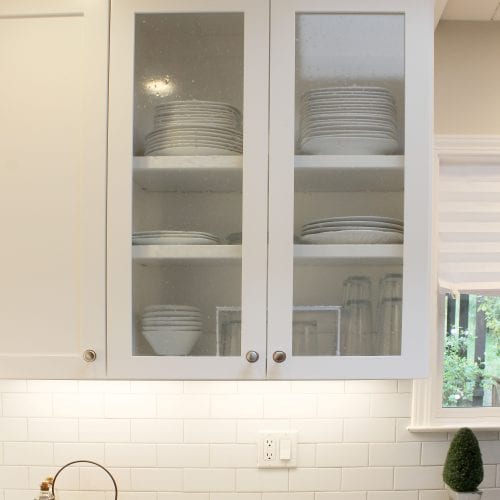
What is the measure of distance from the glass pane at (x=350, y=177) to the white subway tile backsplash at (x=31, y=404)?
0.82m

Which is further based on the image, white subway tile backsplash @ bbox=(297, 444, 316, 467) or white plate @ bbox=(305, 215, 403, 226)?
white subway tile backsplash @ bbox=(297, 444, 316, 467)

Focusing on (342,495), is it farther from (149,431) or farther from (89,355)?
(89,355)

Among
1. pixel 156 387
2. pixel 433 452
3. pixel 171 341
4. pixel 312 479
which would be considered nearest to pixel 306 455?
pixel 312 479

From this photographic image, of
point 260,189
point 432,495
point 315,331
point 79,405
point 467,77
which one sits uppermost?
point 467,77

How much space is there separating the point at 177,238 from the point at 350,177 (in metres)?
0.45

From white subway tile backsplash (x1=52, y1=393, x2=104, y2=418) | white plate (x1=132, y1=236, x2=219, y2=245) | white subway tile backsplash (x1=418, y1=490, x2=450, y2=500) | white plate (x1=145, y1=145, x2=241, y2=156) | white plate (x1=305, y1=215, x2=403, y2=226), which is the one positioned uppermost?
white plate (x1=145, y1=145, x2=241, y2=156)

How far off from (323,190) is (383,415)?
0.73m

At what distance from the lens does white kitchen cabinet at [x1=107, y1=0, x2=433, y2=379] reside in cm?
137

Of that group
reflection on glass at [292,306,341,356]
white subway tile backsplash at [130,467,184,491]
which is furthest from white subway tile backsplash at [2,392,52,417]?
reflection on glass at [292,306,341,356]

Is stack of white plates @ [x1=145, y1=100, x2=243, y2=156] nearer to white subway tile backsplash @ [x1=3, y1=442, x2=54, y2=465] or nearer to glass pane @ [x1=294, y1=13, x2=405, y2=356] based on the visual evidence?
glass pane @ [x1=294, y1=13, x2=405, y2=356]

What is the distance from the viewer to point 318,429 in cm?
169

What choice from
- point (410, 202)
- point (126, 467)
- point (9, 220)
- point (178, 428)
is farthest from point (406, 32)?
point (126, 467)

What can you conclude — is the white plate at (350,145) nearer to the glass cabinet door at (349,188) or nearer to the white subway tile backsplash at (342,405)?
the glass cabinet door at (349,188)

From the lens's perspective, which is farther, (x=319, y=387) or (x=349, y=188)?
(x=319, y=387)
